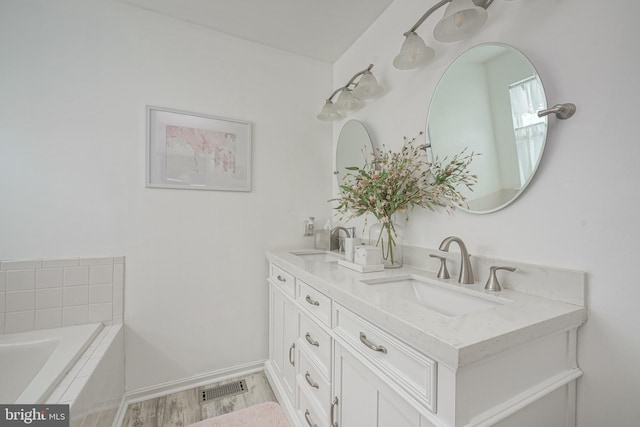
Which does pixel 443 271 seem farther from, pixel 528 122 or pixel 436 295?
pixel 528 122

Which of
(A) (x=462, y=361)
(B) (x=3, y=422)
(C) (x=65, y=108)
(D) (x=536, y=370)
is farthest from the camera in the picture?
(C) (x=65, y=108)

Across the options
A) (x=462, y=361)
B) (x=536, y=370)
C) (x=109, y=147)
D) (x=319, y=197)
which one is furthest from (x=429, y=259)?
(x=109, y=147)

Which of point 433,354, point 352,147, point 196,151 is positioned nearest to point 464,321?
point 433,354

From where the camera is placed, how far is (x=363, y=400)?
34.4 inches

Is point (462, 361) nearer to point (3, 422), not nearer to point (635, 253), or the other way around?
point (635, 253)

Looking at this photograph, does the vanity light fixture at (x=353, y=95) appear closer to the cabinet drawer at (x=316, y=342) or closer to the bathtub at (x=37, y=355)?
the cabinet drawer at (x=316, y=342)

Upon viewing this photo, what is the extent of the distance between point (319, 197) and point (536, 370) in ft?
5.61

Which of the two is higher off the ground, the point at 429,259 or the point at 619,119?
the point at 619,119

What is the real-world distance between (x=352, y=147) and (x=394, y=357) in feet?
5.01

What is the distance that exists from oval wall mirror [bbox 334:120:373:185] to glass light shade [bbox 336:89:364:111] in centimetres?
11

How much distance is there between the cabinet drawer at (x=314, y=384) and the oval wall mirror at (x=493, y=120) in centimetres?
99

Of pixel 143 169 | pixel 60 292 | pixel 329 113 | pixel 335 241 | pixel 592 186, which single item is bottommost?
pixel 60 292

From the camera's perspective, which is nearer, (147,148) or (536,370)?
(536,370)

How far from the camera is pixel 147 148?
5.47 ft
